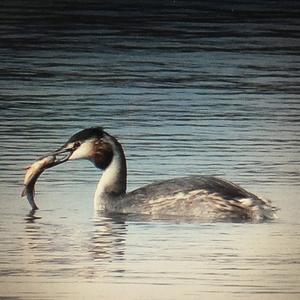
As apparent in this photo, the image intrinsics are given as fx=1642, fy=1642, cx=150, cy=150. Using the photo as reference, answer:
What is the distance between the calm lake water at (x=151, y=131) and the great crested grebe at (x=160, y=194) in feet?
0.10

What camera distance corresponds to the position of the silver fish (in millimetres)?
4254

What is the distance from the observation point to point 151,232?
4148mm

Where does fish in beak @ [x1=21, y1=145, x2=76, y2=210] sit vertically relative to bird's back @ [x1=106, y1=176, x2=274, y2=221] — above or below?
above

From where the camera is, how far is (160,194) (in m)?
4.26

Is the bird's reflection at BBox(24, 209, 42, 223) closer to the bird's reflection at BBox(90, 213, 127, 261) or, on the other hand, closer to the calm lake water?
the calm lake water

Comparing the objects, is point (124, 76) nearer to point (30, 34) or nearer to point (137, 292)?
point (30, 34)

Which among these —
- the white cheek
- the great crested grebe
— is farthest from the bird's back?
the white cheek

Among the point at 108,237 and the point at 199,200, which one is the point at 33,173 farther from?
the point at 199,200

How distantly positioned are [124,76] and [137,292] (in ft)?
2.89

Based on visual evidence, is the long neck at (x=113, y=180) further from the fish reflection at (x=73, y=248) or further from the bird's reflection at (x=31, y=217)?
the bird's reflection at (x=31, y=217)

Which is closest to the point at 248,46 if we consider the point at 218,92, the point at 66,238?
the point at 218,92

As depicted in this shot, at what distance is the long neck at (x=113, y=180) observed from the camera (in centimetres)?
429

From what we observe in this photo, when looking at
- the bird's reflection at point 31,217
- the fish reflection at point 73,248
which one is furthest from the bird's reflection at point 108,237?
the bird's reflection at point 31,217

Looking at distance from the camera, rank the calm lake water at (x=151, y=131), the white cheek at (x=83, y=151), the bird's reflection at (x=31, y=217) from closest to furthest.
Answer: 1. the calm lake water at (x=151, y=131)
2. the bird's reflection at (x=31, y=217)
3. the white cheek at (x=83, y=151)
